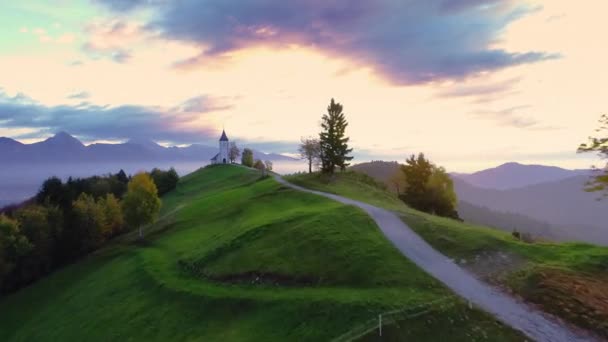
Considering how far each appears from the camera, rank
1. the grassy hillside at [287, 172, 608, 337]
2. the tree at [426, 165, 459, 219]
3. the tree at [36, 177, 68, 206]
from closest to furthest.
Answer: the grassy hillside at [287, 172, 608, 337], the tree at [36, 177, 68, 206], the tree at [426, 165, 459, 219]

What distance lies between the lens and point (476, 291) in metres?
22.9

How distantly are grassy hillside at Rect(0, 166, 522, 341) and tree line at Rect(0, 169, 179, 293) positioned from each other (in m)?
4.13

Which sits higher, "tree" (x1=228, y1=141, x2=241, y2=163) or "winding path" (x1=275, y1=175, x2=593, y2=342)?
"tree" (x1=228, y1=141, x2=241, y2=163)

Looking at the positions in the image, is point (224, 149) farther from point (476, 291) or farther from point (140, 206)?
point (476, 291)

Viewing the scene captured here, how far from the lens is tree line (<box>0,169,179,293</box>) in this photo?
174 ft

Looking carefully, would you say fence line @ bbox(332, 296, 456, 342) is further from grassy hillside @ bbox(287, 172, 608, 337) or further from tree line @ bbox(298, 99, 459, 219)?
tree line @ bbox(298, 99, 459, 219)

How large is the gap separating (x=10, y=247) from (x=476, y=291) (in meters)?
60.9

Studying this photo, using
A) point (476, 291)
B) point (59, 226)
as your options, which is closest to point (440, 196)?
point (476, 291)

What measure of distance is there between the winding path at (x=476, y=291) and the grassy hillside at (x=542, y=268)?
0.96 meters

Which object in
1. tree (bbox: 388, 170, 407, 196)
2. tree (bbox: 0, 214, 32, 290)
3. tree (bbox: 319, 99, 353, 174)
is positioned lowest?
tree (bbox: 0, 214, 32, 290)

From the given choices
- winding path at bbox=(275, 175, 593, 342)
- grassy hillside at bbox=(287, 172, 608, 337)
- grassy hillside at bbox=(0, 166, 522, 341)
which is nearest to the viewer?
winding path at bbox=(275, 175, 593, 342)

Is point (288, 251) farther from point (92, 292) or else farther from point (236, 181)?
point (236, 181)

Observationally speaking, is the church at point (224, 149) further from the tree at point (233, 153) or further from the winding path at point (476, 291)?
the winding path at point (476, 291)

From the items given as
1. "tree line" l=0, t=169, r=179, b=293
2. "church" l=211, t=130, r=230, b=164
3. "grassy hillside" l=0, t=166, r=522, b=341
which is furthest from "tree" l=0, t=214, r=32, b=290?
"church" l=211, t=130, r=230, b=164
